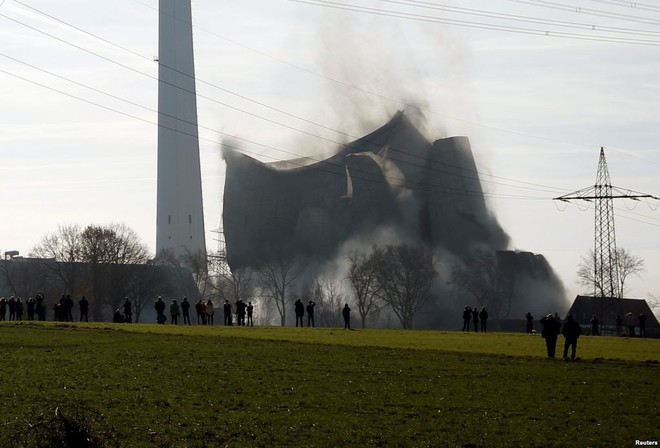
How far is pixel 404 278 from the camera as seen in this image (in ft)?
394

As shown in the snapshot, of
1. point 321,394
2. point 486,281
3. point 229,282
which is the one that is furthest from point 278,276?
point 321,394

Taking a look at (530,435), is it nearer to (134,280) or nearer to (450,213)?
(134,280)

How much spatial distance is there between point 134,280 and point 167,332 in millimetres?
57171

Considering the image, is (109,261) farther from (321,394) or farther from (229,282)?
(321,394)

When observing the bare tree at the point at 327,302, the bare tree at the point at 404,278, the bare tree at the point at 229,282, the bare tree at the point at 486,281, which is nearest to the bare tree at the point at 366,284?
the bare tree at the point at 404,278

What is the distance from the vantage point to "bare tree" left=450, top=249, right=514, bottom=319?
123m

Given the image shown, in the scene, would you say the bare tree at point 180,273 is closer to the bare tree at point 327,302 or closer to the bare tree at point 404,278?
the bare tree at point 327,302

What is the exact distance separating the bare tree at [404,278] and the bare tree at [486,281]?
141 inches

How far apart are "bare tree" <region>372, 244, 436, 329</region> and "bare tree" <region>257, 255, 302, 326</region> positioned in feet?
38.3

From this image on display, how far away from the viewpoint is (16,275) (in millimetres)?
106188

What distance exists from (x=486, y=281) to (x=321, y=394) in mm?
110643

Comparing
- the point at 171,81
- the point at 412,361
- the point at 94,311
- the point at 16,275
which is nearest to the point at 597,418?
the point at 412,361

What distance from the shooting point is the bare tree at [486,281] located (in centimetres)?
12288

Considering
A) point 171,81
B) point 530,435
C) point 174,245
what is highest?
point 171,81
